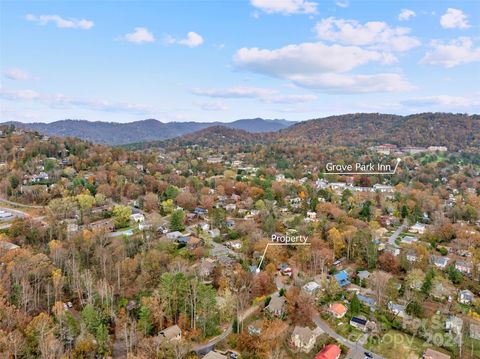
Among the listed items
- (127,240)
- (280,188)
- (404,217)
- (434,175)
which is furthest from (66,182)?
(434,175)

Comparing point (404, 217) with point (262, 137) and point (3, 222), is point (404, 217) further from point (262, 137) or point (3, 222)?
point (262, 137)

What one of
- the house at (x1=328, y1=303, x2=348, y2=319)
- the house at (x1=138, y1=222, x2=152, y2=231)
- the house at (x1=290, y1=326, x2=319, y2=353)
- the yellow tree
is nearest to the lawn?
the house at (x1=328, y1=303, x2=348, y2=319)

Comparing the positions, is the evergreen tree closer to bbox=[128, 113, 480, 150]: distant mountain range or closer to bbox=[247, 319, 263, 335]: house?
bbox=[247, 319, 263, 335]: house

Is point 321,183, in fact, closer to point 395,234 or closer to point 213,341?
point 395,234

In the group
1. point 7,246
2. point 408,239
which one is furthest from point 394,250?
point 7,246

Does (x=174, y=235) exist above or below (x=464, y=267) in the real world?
above

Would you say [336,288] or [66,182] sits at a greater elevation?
[66,182]
